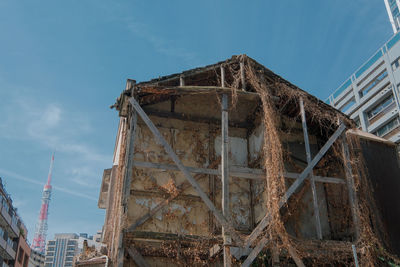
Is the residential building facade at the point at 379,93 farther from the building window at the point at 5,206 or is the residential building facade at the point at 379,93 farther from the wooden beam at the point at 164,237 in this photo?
the building window at the point at 5,206

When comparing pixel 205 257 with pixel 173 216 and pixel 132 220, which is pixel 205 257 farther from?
pixel 132 220

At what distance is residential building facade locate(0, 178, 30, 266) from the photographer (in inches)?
1688

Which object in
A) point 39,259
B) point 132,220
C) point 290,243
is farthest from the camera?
point 39,259

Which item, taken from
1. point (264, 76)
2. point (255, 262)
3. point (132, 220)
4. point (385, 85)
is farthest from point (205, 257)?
point (385, 85)

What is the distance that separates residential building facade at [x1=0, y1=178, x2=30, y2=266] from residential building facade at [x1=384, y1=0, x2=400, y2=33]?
192 feet

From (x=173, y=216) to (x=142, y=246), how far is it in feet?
5.71

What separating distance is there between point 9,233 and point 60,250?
5261 inches

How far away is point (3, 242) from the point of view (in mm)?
42594

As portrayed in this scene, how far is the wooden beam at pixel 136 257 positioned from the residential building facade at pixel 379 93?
4093 centimetres

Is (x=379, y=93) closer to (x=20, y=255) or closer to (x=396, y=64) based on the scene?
(x=396, y=64)

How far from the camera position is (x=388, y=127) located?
47469mm

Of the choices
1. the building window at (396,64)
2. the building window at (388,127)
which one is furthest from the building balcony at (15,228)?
→ the building window at (396,64)

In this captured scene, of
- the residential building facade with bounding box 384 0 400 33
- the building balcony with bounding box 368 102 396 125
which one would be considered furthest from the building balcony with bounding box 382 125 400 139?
the residential building facade with bounding box 384 0 400 33

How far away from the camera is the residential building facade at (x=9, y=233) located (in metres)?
42.9
